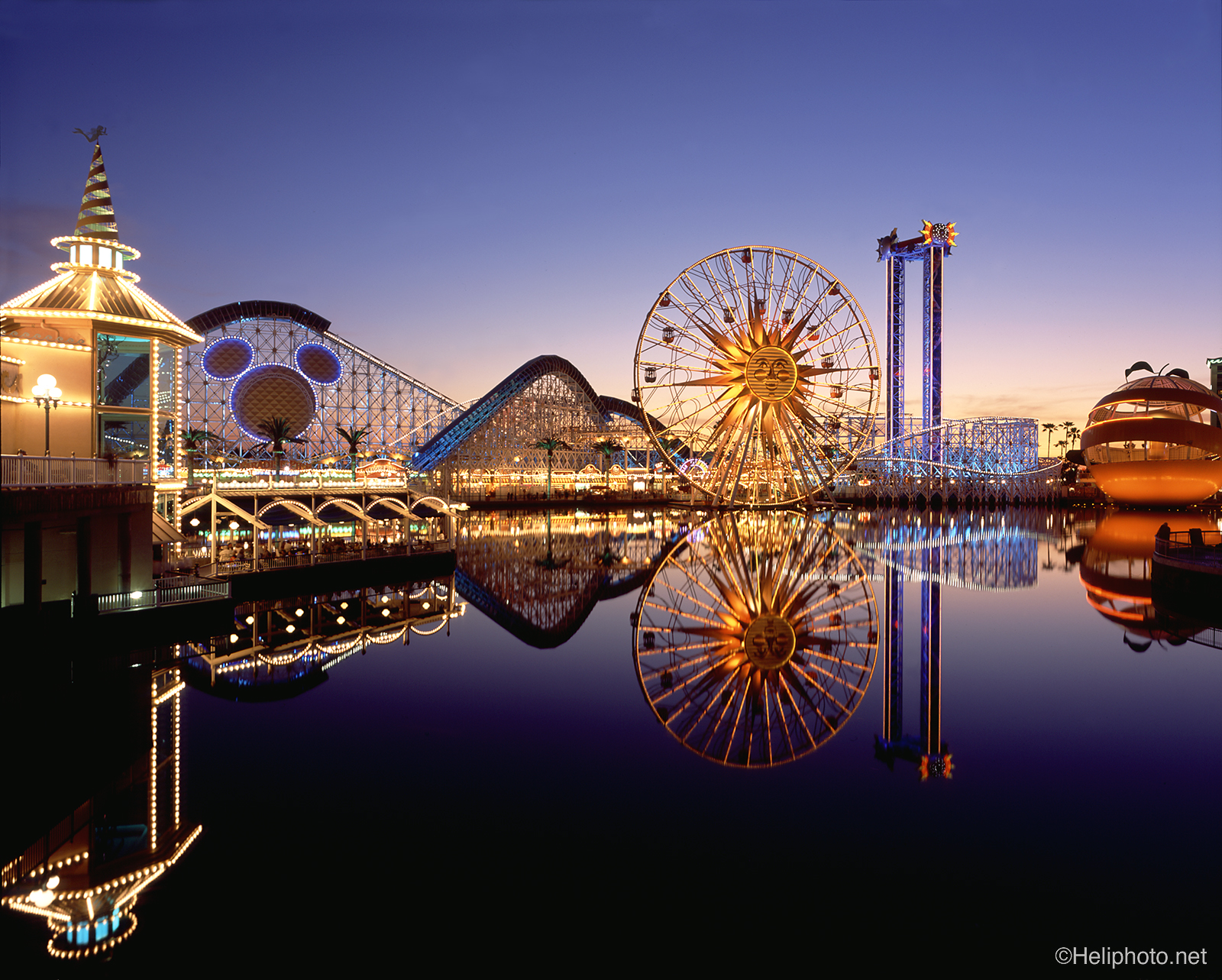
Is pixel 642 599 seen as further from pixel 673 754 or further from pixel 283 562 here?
pixel 673 754

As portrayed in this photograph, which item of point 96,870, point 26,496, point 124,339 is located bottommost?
point 96,870

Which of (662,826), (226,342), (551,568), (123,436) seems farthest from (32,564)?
(226,342)

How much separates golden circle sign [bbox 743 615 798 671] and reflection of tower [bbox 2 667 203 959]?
8973 mm

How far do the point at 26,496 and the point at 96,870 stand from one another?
30.1 feet

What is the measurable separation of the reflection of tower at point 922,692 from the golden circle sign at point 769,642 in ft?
5.74

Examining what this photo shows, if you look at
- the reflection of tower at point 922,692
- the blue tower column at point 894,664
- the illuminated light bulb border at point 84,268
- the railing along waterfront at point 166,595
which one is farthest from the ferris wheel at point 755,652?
the illuminated light bulb border at point 84,268

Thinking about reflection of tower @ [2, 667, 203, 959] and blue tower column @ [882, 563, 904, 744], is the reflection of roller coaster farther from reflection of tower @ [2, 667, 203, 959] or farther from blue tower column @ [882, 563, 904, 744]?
reflection of tower @ [2, 667, 203, 959]

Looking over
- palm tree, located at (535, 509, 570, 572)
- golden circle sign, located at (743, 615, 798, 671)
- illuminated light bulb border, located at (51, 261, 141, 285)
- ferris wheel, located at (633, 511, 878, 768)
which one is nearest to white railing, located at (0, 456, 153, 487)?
illuminated light bulb border, located at (51, 261, 141, 285)

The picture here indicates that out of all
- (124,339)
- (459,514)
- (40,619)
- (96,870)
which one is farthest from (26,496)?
(459,514)

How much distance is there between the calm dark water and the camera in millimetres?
6242

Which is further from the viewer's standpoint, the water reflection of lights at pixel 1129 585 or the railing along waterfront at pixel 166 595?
the water reflection of lights at pixel 1129 585

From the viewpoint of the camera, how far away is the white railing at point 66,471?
14.2 metres

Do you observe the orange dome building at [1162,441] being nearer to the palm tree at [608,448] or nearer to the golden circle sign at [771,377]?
the golden circle sign at [771,377]

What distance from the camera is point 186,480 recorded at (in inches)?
926
